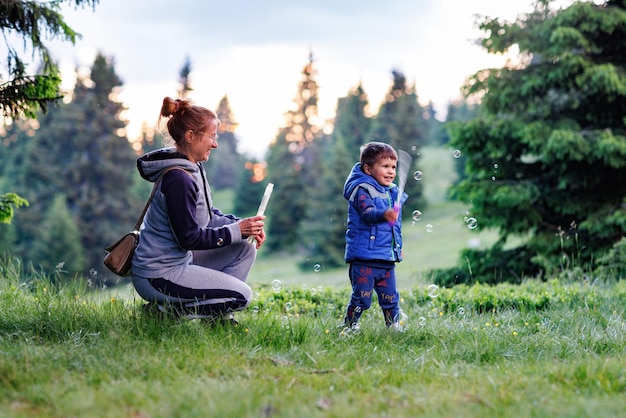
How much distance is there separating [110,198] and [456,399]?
124ft

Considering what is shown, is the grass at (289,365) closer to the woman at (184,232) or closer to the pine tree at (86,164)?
the woman at (184,232)

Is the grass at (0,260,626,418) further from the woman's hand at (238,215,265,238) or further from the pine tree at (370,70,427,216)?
the pine tree at (370,70,427,216)

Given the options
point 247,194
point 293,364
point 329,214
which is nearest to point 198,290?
point 293,364

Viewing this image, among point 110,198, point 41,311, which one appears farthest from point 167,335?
point 110,198

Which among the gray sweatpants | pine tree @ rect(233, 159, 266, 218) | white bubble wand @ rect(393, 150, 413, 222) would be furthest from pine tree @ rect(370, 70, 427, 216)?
the gray sweatpants

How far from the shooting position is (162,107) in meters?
4.77

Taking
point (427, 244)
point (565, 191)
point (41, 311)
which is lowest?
point (427, 244)

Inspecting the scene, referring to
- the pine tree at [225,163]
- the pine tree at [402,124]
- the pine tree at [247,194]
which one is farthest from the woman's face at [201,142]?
the pine tree at [225,163]

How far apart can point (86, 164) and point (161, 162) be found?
123 ft

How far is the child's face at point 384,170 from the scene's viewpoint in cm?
527

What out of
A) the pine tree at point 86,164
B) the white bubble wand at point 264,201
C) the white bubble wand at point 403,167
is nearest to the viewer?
the white bubble wand at point 264,201

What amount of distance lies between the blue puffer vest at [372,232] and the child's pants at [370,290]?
13cm

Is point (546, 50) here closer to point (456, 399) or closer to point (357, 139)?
point (456, 399)

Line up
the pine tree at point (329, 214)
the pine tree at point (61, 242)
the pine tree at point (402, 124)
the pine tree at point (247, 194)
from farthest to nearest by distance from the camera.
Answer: the pine tree at point (247, 194) < the pine tree at point (402, 124) < the pine tree at point (329, 214) < the pine tree at point (61, 242)
